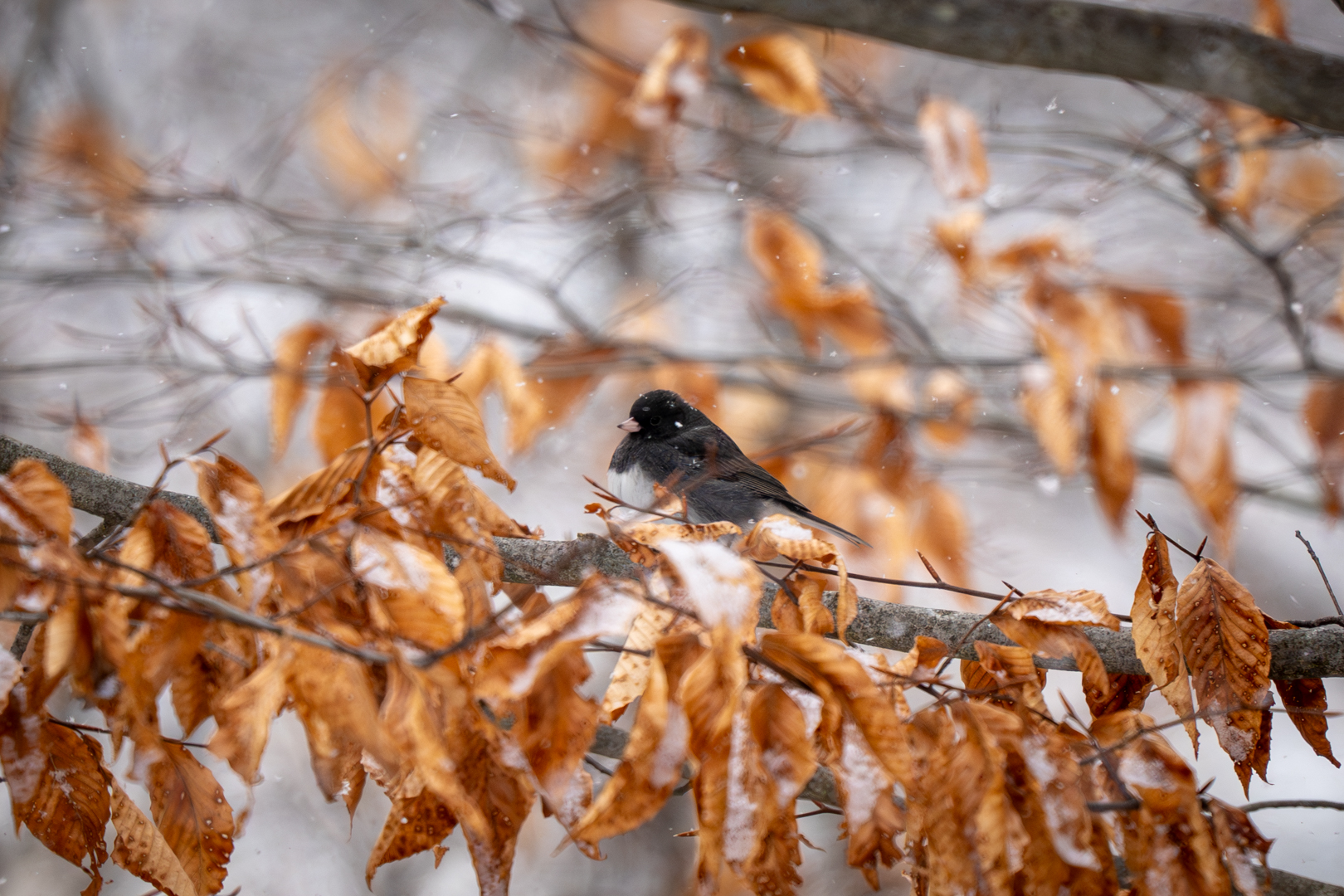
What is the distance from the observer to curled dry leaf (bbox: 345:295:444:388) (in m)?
1.09

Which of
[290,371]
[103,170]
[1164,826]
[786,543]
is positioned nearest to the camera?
[1164,826]

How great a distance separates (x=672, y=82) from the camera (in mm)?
3037

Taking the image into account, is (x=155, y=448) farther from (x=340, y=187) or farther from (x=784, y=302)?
(x=784, y=302)

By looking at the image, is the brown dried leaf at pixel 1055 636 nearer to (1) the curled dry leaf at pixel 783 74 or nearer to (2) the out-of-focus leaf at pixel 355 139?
(1) the curled dry leaf at pixel 783 74

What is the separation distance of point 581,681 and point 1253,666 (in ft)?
3.28

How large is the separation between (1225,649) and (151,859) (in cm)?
153

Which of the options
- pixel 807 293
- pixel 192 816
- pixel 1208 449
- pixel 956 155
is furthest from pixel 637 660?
pixel 1208 449

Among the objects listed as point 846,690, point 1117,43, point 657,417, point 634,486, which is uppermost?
point 1117,43

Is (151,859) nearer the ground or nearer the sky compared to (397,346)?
nearer the ground

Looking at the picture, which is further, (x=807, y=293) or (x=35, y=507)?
(x=807, y=293)

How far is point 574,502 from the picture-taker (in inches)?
173

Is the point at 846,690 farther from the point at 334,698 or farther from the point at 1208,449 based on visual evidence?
the point at 1208,449

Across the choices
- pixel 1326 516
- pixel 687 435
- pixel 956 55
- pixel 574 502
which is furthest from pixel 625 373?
pixel 1326 516

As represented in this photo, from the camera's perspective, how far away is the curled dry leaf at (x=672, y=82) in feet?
9.86
